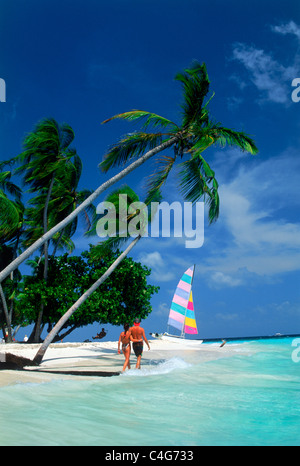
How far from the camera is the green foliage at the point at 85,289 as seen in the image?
18.6 meters

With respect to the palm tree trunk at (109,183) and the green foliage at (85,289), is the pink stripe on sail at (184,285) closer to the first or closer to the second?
the green foliage at (85,289)

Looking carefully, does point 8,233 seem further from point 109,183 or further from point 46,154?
point 109,183

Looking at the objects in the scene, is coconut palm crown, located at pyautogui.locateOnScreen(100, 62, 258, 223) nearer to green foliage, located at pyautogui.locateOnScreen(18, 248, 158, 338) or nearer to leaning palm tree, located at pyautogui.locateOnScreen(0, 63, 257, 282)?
leaning palm tree, located at pyautogui.locateOnScreen(0, 63, 257, 282)

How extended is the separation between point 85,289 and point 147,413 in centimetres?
1433

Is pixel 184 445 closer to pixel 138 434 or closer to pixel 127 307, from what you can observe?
pixel 138 434

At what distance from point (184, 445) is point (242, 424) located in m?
1.73

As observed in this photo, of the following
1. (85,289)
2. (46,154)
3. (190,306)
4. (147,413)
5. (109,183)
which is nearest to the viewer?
(147,413)

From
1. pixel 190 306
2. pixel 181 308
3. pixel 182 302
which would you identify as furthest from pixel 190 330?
pixel 182 302

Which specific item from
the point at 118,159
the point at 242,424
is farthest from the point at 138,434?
the point at 118,159

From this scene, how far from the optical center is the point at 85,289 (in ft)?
65.4

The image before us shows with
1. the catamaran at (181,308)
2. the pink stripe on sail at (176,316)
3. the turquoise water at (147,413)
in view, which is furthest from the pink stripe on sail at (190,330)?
the turquoise water at (147,413)

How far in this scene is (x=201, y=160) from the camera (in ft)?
39.1

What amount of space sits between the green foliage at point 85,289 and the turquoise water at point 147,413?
32.1 ft

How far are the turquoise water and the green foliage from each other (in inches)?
385
